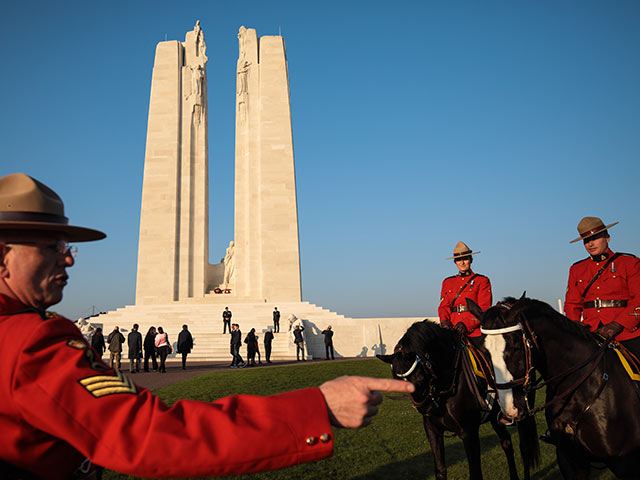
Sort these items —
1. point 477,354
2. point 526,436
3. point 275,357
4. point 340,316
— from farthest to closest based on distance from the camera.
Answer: point 340,316
point 275,357
point 526,436
point 477,354

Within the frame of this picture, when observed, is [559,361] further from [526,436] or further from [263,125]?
[263,125]

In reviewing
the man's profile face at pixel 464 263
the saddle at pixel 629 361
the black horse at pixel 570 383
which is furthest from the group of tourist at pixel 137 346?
the saddle at pixel 629 361

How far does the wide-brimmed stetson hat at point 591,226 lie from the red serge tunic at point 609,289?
0.77ft

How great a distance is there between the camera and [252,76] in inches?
1147

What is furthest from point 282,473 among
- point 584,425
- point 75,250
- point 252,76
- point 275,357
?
point 252,76

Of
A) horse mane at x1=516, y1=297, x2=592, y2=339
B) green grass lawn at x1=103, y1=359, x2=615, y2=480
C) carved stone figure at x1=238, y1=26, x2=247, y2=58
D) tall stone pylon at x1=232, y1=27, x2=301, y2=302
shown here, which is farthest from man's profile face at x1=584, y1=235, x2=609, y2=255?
carved stone figure at x1=238, y1=26, x2=247, y2=58

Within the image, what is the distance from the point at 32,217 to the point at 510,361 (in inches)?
123

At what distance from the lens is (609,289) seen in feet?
A: 13.7

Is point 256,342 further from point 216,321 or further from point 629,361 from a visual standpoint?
point 629,361

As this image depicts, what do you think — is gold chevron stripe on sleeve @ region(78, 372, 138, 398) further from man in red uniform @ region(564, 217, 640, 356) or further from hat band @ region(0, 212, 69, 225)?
man in red uniform @ region(564, 217, 640, 356)

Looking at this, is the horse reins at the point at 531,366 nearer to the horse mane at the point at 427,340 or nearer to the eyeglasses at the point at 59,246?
the horse mane at the point at 427,340

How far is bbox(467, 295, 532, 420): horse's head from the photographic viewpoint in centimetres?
337

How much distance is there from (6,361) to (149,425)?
363 mm

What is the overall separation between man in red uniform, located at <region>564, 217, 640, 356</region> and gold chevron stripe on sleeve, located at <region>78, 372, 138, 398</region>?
13.4 feet
